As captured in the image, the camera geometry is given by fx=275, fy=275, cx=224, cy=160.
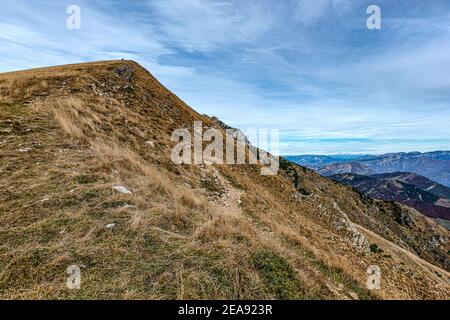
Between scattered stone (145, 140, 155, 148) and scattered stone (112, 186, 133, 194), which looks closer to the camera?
scattered stone (112, 186, 133, 194)

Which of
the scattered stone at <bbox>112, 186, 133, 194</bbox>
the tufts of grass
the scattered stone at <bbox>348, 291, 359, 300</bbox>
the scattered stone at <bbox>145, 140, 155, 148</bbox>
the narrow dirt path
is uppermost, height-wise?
the scattered stone at <bbox>145, 140, 155, 148</bbox>

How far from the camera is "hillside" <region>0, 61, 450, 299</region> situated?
5.90 metres

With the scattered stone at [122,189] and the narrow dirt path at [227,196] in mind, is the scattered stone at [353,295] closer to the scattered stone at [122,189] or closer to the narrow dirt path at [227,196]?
the narrow dirt path at [227,196]

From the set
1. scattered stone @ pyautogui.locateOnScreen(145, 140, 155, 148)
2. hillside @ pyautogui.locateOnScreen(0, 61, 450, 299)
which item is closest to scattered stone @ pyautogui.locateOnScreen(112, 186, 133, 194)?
hillside @ pyautogui.locateOnScreen(0, 61, 450, 299)

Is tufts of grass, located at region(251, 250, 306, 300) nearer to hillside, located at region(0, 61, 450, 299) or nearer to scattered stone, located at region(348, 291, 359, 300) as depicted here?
hillside, located at region(0, 61, 450, 299)

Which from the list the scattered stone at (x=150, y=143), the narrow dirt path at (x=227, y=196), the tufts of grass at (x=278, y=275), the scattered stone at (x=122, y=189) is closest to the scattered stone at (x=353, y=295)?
the tufts of grass at (x=278, y=275)

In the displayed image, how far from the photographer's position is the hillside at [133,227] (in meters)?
5.90

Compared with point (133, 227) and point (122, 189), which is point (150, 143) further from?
point (133, 227)

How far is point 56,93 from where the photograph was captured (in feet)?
64.7

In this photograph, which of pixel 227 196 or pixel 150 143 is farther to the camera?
pixel 150 143

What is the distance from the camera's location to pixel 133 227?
25.1ft

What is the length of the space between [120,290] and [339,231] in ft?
56.6

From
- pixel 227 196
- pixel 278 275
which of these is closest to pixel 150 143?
pixel 227 196

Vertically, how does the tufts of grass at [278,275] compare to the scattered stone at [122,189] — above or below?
below
